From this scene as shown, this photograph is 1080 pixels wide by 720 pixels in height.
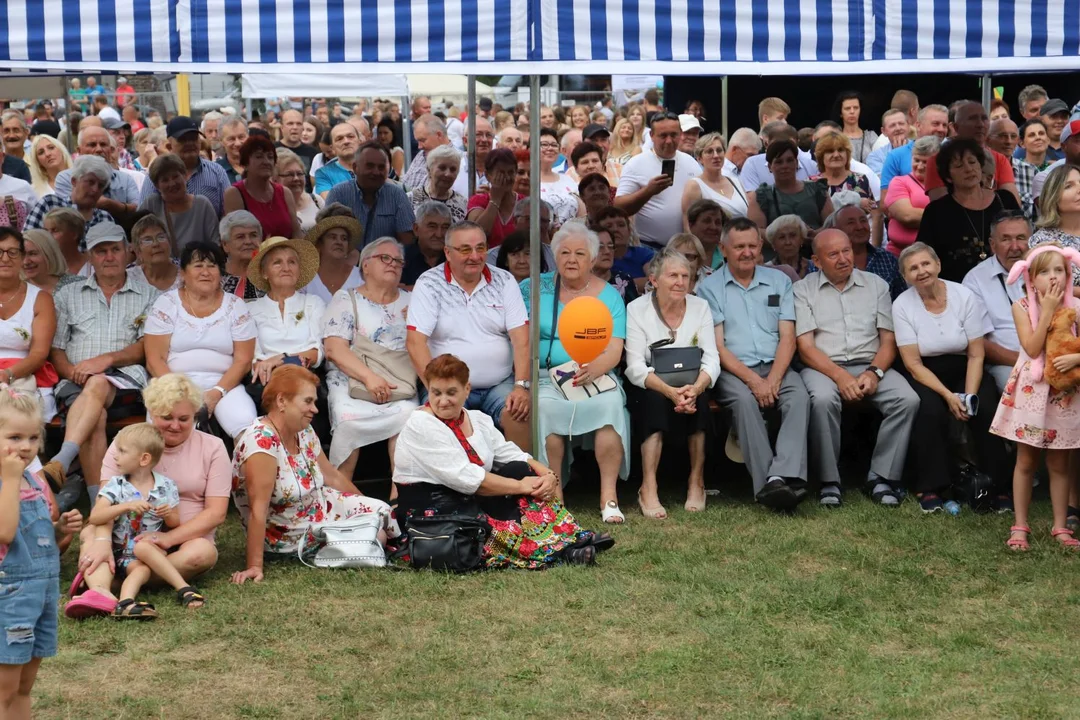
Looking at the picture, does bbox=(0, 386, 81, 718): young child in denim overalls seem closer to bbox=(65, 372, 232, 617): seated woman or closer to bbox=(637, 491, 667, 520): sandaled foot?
bbox=(65, 372, 232, 617): seated woman

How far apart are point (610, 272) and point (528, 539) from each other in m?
2.13

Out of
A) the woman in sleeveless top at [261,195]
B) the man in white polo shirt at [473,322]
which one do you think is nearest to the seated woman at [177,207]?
the woman in sleeveless top at [261,195]

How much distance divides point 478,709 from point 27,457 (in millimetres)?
1491

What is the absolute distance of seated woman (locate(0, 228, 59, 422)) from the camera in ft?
20.6

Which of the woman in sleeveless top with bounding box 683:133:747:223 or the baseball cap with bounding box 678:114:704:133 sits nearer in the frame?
the woman in sleeveless top with bounding box 683:133:747:223

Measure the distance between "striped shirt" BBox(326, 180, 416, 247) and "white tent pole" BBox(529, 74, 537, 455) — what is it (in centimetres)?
200

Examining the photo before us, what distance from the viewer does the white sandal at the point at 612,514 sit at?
20.1ft

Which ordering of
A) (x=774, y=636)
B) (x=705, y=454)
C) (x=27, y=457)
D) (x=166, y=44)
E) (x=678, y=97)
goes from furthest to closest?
1. (x=678, y=97)
2. (x=705, y=454)
3. (x=166, y=44)
4. (x=774, y=636)
5. (x=27, y=457)

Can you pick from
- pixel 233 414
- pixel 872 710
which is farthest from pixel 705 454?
pixel 872 710

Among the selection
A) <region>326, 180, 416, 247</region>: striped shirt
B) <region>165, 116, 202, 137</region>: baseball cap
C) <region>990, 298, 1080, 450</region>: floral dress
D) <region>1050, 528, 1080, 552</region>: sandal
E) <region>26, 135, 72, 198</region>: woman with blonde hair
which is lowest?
<region>1050, 528, 1080, 552</region>: sandal

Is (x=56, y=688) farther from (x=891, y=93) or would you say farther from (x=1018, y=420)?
(x=891, y=93)

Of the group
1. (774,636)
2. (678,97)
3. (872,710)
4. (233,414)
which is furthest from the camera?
(678,97)

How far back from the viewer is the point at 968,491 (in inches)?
251

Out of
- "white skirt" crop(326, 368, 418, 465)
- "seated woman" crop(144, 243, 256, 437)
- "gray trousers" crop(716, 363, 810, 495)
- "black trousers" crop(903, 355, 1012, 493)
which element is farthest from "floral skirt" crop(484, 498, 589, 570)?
"black trousers" crop(903, 355, 1012, 493)
